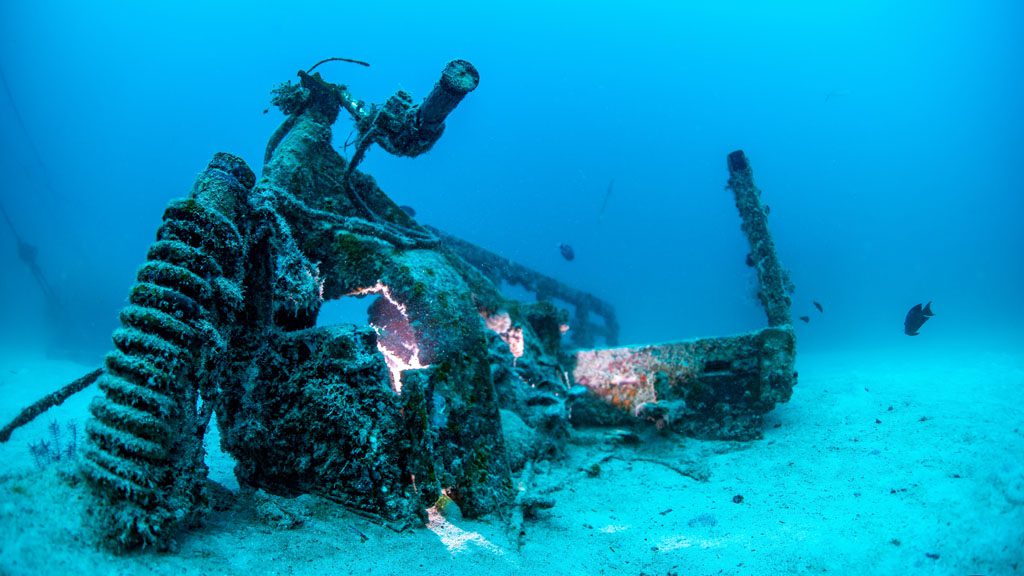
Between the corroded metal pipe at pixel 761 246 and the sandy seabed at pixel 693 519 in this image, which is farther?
the corroded metal pipe at pixel 761 246

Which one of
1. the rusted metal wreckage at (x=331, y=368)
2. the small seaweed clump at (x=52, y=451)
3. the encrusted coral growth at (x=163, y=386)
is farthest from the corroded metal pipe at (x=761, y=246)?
the small seaweed clump at (x=52, y=451)

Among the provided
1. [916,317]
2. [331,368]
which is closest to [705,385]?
[916,317]

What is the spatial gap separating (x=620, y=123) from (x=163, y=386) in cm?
14308

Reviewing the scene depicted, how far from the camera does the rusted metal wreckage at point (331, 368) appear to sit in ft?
7.44

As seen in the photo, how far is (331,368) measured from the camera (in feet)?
9.89

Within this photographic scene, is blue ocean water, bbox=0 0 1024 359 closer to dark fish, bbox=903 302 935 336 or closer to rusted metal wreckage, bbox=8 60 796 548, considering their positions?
dark fish, bbox=903 302 935 336

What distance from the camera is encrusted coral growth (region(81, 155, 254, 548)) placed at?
203 cm

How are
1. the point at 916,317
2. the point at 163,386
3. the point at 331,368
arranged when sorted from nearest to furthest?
the point at 163,386 < the point at 331,368 < the point at 916,317

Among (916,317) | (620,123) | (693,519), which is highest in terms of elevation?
(620,123)

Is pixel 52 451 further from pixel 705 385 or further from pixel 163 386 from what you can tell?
pixel 705 385

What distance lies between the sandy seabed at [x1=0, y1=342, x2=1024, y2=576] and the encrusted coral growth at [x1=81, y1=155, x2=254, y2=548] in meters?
0.15

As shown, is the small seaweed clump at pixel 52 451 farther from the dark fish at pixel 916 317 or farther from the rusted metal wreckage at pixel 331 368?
the dark fish at pixel 916 317

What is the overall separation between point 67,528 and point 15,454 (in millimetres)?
5481

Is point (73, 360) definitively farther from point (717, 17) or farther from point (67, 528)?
point (717, 17)
